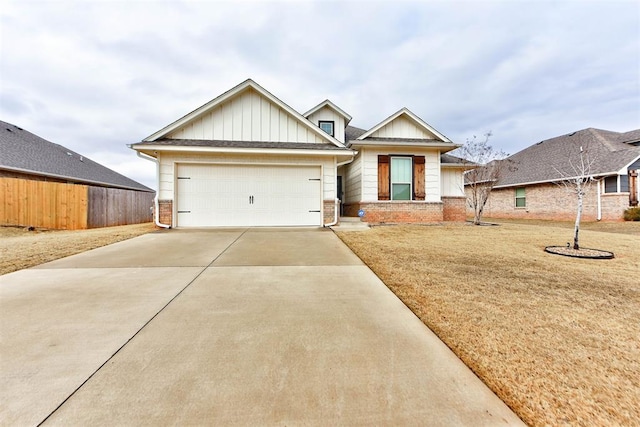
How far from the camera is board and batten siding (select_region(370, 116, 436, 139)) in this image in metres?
12.1

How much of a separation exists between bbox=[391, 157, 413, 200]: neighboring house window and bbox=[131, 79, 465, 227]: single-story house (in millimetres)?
488

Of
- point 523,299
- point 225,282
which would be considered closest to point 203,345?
point 225,282

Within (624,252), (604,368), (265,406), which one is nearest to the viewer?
(265,406)

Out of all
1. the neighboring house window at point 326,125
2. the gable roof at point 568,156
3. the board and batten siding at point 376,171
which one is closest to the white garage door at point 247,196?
the board and batten siding at point 376,171

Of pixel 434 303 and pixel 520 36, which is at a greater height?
pixel 520 36

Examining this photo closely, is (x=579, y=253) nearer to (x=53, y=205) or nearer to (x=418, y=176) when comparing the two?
(x=418, y=176)

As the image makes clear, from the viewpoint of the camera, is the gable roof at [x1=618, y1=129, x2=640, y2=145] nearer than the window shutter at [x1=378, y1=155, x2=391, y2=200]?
No

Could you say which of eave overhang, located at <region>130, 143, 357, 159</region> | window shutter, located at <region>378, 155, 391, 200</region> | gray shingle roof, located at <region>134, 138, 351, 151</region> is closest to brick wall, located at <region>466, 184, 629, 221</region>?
window shutter, located at <region>378, 155, 391, 200</region>

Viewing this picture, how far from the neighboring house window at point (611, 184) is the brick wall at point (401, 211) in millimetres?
11484

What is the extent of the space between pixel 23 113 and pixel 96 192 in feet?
48.8

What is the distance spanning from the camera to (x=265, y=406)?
146 centimetres

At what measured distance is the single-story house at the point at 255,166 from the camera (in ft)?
30.9

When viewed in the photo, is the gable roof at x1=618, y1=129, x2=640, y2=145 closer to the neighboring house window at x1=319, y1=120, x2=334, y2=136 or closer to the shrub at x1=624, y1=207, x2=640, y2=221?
the shrub at x1=624, y1=207, x2=640, y2=221

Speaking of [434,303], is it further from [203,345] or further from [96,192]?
[96,192]
